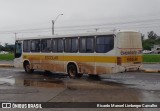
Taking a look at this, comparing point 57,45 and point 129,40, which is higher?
point 129,40

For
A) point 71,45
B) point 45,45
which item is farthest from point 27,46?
point 71,45

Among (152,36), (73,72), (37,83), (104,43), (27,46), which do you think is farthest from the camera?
(152,36)

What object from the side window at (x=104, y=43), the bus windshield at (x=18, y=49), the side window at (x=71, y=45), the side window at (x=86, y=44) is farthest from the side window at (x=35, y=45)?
the side window at (x=104, y=43)

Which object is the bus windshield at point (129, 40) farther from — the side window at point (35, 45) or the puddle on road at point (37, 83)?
the side window at point (35, 45)

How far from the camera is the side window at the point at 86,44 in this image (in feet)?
68.2

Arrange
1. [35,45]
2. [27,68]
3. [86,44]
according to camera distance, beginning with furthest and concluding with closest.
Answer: [27,68] < [35,45] < [86,44]

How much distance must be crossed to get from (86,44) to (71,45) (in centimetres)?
142

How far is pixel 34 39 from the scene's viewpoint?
1017 inches

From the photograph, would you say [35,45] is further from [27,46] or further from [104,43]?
[104,43]

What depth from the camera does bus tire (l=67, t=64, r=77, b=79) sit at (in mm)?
21984

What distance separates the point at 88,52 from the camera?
21.0 m

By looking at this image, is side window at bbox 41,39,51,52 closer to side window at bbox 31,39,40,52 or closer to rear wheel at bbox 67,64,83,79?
side window at bbox 31,39,40,52

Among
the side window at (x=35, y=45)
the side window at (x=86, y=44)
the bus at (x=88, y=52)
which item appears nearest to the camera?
the bus at (x=88, y=52)

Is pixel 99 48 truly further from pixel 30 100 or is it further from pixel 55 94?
pixel 30 100
